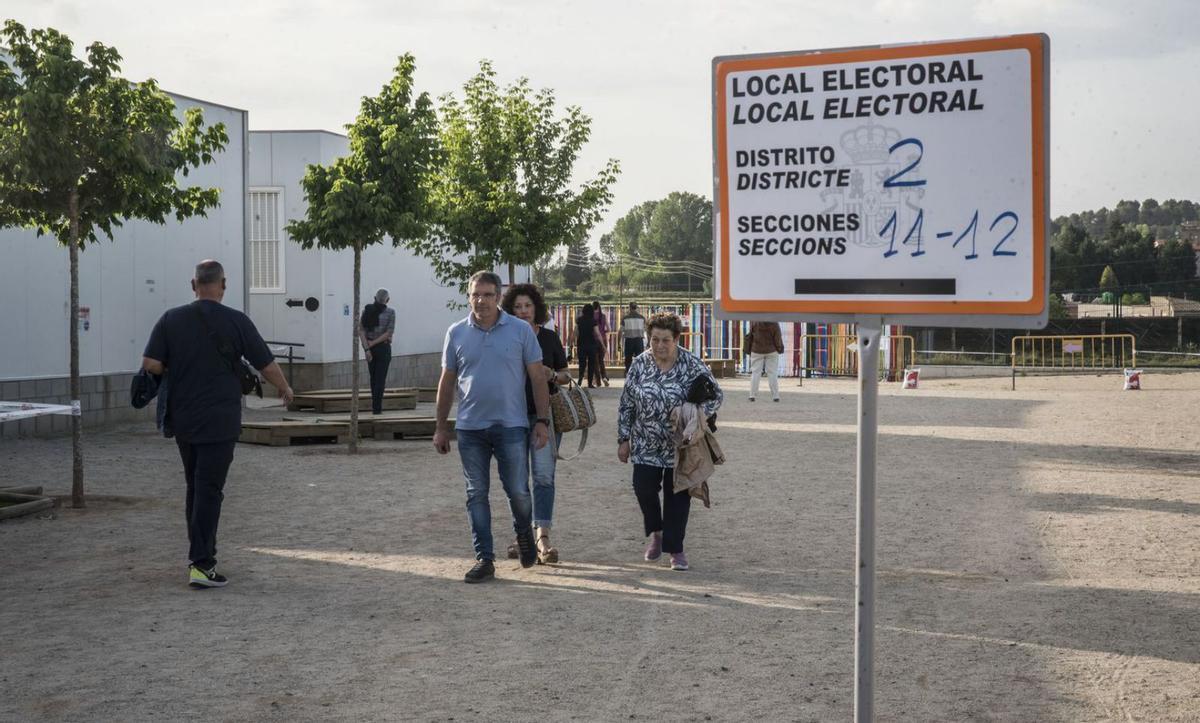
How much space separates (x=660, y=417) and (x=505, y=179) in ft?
60.3

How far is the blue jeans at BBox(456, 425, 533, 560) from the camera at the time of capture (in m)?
8.19

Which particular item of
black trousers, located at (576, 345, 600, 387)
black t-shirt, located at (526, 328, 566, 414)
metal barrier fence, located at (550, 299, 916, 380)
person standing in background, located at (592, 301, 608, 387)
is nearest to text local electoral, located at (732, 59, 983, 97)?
black t-shirt, located at (526, 328, 566, 414)

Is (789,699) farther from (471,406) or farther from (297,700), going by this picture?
(471,406)

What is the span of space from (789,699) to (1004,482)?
8242 millimetres

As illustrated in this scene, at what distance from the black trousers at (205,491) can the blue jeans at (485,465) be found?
137 centimetres

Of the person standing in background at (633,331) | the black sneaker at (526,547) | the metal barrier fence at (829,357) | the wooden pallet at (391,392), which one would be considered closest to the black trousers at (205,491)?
the black sneaker at (526,547)

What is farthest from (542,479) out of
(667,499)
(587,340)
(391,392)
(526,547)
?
(587,340)

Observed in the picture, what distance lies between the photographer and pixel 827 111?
3.33 metres

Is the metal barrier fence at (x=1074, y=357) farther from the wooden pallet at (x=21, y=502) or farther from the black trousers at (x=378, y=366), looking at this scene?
the wooden pallet at (x=21, y=502)

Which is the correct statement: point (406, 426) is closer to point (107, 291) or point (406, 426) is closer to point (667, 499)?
point (107, 291)

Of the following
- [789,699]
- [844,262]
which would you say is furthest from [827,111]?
[789,699]

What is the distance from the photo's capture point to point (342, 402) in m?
21.9

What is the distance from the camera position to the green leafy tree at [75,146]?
11.0 meters

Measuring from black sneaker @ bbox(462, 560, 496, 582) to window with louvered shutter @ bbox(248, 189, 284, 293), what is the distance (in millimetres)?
Answer: 19845
